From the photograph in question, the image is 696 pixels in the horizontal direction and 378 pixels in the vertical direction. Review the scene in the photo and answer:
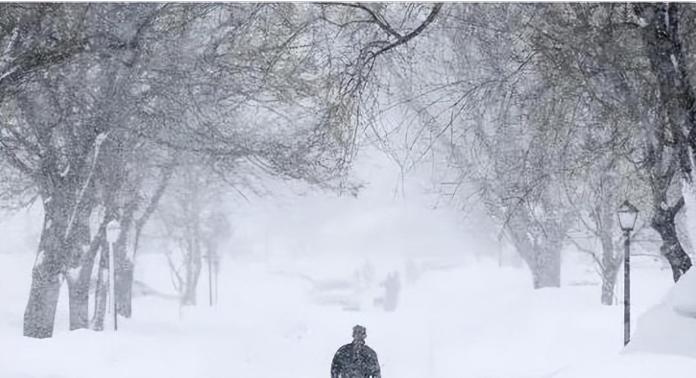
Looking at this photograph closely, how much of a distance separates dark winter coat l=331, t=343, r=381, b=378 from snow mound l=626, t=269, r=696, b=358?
333cm

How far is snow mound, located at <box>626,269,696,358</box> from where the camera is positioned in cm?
797

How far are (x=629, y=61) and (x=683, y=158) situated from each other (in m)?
2.20

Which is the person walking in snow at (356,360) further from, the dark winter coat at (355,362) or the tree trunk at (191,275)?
the tree trunk at (191,275)

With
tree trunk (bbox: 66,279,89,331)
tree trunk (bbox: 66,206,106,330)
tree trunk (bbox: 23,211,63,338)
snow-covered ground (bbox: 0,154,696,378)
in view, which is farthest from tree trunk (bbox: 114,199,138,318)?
tree trunk (bbox: 23,211,63,338)

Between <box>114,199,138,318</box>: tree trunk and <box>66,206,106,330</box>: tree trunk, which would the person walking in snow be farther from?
<box>114,199,138,318</box>: tree trunk

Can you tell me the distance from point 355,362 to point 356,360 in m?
0.03

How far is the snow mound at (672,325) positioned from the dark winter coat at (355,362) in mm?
3335

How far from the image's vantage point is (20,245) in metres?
53.0

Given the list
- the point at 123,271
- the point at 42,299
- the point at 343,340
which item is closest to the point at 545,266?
the point at 343,340

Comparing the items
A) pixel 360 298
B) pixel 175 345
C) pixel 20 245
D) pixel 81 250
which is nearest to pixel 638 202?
pixel 175 345

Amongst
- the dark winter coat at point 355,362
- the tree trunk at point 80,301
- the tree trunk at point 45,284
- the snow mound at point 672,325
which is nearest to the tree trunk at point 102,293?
the tree trunk at point 80,301

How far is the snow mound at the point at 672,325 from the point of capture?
26.1 feet

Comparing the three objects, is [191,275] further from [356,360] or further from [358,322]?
[356,360]

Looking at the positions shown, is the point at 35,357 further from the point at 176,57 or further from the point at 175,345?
the point at 175,345
